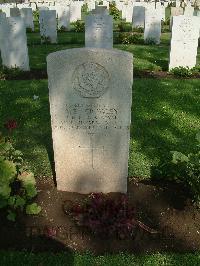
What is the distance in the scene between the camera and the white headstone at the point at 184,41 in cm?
973

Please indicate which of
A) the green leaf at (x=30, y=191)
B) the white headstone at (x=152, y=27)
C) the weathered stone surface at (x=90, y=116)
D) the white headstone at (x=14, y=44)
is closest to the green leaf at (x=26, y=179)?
the green leaf at (x=30, y=191)

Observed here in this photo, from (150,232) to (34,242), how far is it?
1237 millimetres

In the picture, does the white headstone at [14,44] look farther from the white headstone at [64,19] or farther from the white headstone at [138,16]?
the white headstone at [138,16]

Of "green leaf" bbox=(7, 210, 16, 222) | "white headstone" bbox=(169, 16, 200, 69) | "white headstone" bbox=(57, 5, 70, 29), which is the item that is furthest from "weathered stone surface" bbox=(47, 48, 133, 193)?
"white headstone" bbox=(57, 5, 70, 29)

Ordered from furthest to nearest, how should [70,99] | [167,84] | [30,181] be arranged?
[167,84], [30,181], [70,99]

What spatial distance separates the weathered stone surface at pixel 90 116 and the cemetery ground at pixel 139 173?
321 mm

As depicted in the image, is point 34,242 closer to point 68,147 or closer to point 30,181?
point 30,181

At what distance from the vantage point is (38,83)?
9141mm

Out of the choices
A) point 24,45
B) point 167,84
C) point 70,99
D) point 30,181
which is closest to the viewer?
point 70,99

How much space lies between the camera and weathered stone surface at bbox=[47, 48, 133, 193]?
3773mm

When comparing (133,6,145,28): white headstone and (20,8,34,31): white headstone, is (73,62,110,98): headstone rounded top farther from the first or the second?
(20,8,34,31): white headstone

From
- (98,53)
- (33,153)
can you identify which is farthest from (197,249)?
(33,153)

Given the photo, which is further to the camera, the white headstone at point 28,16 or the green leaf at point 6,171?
the white headstone at point 28,16

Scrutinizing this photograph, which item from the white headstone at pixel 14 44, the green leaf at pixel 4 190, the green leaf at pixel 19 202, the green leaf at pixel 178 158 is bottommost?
the green leaf at pixel 19 202
